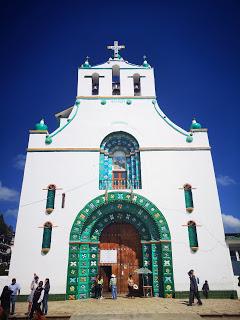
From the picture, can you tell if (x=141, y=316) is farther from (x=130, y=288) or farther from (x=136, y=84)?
(x=136, y=84)

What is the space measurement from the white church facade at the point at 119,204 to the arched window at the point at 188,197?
0.20ft

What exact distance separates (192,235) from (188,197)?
2209mm

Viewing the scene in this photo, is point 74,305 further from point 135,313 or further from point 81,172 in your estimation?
point 81,172

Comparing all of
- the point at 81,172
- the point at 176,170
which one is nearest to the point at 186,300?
the point at 176,170

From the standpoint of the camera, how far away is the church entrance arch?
13297mm

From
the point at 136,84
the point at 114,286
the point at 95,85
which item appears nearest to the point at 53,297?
the point at 114,286

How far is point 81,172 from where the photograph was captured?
50.9 feet

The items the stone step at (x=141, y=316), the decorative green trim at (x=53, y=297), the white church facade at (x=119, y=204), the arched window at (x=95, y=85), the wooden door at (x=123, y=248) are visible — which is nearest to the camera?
the stone step at (x=141, y=316)

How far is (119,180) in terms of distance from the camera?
637 inches

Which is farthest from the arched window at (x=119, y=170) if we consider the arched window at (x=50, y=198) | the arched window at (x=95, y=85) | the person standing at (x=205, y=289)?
the person standing at (x=205, y=289)

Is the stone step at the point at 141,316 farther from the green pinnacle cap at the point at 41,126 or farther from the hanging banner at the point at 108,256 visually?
the green pinnacle cap at the point at 41,126

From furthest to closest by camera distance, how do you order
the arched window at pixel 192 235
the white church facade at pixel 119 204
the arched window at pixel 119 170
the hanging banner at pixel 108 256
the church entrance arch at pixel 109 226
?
the arched window at pixel 119 170 < the hanging banner at pixel 108 256 < the arched window at pixel 192 235 < the white church facade at pixel 119 204 < the church entrance arch at pixel 109 226

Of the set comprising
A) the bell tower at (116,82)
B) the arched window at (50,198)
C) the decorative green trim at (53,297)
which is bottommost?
the decorative green trim at (53,297)

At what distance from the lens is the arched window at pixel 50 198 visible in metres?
14.4
